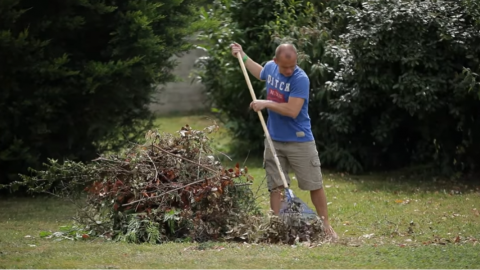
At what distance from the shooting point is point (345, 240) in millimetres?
8266

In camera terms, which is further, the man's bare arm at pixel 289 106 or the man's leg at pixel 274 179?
the man's leg at pixel 274 179

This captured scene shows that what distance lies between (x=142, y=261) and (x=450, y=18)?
6295 mm

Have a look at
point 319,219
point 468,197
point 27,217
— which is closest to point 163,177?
point 319,219

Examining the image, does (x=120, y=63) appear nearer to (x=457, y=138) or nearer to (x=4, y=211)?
(x=4, y=211)

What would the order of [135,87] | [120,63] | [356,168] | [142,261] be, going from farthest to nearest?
[356,168]
[135,87]
[120,63]
[142,261]

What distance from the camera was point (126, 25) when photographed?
36.7 ft

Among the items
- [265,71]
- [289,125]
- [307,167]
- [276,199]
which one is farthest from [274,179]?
[265,71]

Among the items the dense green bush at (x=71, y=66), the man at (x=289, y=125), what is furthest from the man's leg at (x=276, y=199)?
the dense green bush at (x=71, y=66)

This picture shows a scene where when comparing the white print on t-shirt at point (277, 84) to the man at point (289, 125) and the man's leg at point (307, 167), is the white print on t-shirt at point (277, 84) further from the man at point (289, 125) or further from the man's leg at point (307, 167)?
the man's leg at point (307, 167)

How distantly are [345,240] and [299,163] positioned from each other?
95 centimetres

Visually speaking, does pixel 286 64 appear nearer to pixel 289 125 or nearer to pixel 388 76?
pixel 289 125

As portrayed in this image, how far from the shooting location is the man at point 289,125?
8.41 meters

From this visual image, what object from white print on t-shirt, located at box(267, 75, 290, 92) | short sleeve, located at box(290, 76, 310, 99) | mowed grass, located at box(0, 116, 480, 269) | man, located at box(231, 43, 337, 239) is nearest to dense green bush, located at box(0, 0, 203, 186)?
mowed grass, located at box(0, 116, 480, 269)

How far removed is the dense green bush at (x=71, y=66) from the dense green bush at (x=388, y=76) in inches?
91.7
